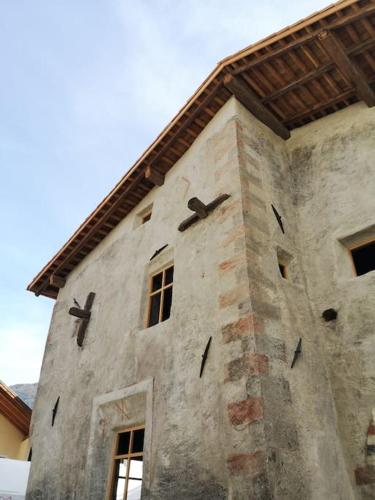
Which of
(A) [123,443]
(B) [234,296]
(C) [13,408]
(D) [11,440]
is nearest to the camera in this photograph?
(B) [234,296]

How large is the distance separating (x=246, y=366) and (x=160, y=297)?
283cm

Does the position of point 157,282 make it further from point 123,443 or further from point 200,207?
point 123,443

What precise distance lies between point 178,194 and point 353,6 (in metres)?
3.86

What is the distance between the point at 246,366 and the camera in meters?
4.62

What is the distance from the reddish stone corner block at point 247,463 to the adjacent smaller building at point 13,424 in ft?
25.4

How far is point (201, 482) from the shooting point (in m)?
4.67

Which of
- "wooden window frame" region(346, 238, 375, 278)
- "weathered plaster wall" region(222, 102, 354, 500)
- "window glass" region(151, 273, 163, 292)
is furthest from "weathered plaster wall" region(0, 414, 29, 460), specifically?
"wooden window frame" region(346, 238, 375, 278)

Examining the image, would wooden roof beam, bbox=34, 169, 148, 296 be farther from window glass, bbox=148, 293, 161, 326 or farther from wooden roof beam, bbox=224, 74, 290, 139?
window glass, bbox=148, 293, 161, 326

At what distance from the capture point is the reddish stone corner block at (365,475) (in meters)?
4.64

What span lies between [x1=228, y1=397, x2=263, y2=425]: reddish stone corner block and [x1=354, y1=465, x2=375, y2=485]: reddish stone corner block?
4.94 feet

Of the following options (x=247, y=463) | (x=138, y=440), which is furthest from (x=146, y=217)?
(x=247, y=463)

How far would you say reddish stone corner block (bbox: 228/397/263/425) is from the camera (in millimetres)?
4312

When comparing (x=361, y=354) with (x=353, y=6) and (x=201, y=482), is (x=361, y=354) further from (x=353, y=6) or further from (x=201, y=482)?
(x=353, y=6)

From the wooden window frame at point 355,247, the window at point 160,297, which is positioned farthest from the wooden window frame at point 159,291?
the wooden window frame at point 355,247
